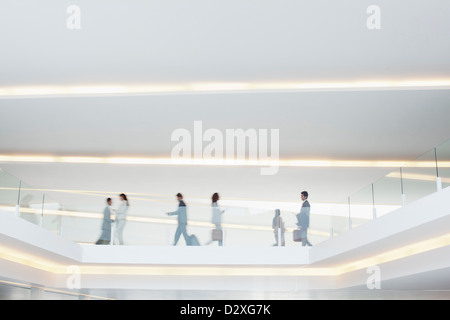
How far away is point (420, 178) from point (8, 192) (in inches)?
231

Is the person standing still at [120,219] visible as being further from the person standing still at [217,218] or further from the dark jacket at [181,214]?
the person standing still at [217,218]

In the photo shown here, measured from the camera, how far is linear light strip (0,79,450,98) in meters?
8.73

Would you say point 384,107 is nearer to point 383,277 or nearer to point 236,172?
point 383,277

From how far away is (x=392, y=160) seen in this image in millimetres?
12797

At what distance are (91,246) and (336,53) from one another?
6205mm

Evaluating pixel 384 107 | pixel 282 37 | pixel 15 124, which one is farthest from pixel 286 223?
pixel 15 124

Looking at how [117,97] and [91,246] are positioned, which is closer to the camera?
[117,97]

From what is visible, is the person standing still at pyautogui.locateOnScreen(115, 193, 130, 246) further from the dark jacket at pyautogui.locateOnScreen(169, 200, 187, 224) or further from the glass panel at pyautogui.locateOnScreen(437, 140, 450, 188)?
the glass panel at pyautogui.locateOnScreen(437, 140, 450, 188)

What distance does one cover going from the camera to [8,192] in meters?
8.29

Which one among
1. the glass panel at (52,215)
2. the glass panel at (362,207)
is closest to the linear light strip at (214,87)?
the glass panel at (362,207)

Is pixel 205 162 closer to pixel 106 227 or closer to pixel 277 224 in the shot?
pixel 277 224
